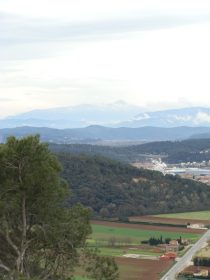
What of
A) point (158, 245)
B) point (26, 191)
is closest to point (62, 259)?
point (26, 191)

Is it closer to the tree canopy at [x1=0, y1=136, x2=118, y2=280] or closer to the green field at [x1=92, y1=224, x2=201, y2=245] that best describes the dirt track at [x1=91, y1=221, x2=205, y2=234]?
the green field at [x1=92, y1=224, x2=201, y2=245]

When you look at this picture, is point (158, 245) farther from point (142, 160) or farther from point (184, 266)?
point (142, 160)

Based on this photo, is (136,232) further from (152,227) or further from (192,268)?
(192,268)

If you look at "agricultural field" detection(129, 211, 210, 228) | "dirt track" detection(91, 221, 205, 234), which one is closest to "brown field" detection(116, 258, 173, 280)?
"dirt track" detection(91, 221, 205, 234)

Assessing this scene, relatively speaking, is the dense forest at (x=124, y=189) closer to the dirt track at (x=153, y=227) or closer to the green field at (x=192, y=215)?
the green field at (x=192, y=215)

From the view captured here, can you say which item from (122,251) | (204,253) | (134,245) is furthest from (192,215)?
(204,253)
